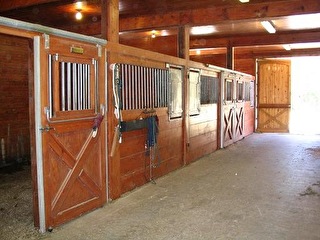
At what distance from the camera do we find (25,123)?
6.44m

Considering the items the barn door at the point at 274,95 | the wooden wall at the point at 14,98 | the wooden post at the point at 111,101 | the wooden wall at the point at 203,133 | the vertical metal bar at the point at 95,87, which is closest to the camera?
the vertical metal bar at the point at 95,87

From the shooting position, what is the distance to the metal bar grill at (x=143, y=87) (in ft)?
13.7

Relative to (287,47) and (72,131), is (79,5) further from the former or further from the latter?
(287,47)

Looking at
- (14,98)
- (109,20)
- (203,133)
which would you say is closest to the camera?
(109,20)

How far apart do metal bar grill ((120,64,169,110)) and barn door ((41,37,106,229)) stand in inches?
21.8

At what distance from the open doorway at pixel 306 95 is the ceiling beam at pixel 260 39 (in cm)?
511

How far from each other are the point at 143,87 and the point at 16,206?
6.92ft

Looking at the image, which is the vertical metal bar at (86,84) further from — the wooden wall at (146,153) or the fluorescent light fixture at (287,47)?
the fluorescent light fixture at (287,47)

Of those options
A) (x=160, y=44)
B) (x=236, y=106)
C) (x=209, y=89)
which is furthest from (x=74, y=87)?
(x=236, y=106)

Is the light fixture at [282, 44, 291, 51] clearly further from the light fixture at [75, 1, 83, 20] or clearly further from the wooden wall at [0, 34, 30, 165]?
the wooden wall at [0, 34, 30, 165]

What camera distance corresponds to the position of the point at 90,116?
3451 mm

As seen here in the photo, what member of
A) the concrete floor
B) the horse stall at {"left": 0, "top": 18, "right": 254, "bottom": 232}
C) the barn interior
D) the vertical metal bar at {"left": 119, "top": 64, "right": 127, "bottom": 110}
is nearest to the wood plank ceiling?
the barn interior

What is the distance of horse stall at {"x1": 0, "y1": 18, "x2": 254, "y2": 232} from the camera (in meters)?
2.96

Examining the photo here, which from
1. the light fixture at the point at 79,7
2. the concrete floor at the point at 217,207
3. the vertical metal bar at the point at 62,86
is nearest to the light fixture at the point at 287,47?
the concrete floor at the point at 217,207
